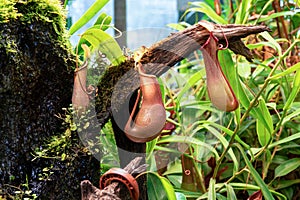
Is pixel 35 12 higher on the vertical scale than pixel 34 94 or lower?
higher

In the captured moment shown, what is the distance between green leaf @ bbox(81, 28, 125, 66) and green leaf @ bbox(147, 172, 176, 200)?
0.24 meters

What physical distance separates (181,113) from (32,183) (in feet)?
1.46

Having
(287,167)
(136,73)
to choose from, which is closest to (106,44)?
(136,73)

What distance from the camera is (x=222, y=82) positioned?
0.75 metres

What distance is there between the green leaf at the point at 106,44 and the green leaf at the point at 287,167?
55cm

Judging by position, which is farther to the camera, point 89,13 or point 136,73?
point 89,13

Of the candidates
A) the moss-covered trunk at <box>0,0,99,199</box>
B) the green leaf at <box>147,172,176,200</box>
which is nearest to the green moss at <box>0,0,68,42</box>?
the moss-covered trunk at <box>0,0,99,199</box>

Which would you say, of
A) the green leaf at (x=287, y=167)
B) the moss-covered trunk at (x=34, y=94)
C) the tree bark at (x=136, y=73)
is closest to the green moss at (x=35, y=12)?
the moss-covered trunk at (x=34, y=94)

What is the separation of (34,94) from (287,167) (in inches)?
26.7

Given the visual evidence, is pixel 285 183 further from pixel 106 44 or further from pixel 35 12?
pixel 35 12

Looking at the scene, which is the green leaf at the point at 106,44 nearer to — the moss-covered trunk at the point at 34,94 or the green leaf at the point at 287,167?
the moss-covered trunk at the point at 34,94

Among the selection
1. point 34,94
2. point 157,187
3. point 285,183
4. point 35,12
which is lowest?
point 285,183

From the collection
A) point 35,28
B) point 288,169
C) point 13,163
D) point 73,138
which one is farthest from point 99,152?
point 288,169

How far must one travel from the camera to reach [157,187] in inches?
33.1
